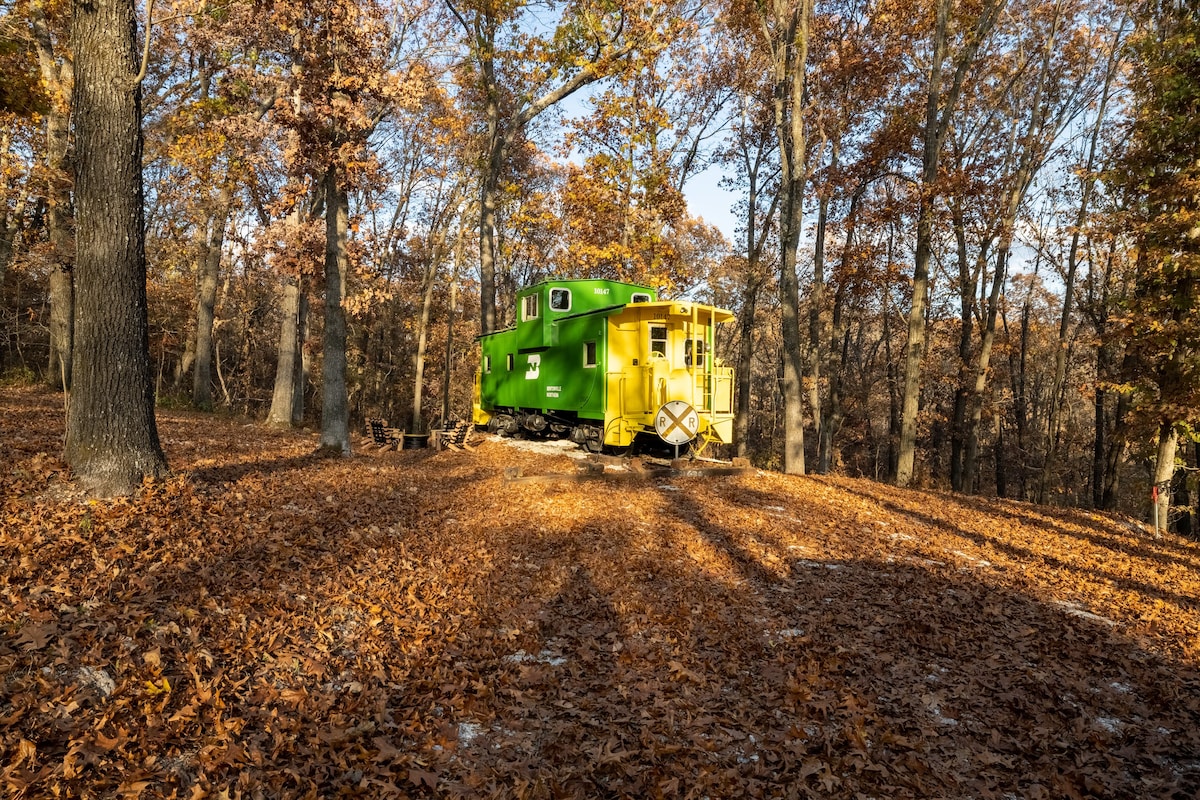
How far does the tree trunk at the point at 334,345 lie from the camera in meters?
12.5

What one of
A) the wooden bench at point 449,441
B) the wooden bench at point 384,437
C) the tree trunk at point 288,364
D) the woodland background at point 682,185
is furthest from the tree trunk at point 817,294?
the tree trunk at point 288,364

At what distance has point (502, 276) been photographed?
3738 cm

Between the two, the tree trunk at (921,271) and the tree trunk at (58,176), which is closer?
the tree trunk at (58,176)

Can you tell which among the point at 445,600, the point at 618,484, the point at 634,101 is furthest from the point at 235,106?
the point at 445,600

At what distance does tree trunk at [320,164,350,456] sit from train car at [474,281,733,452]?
17.7ft

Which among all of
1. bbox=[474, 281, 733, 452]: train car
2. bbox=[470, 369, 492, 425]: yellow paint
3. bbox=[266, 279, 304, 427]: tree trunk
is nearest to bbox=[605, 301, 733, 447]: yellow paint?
bbox=[474, 281, 733, 452]: train car

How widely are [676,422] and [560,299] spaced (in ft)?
17.6

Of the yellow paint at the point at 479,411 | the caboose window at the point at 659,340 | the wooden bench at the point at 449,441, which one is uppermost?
the caboose window at the point at 659,340

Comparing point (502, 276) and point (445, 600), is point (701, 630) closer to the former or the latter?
point (445, 600)

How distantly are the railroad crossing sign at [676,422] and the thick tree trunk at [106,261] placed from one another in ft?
29.8

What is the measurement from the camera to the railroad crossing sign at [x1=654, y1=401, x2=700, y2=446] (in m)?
13.3

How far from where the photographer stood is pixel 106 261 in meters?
6.89

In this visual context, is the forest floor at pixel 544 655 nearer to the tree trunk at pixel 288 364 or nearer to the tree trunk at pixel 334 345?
the tree trunk at pixel 334 345

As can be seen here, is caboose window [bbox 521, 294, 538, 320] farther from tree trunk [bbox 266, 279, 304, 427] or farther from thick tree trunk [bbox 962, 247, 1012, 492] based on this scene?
thick tree trunk [bbox 962, 247, 1012, 492]
